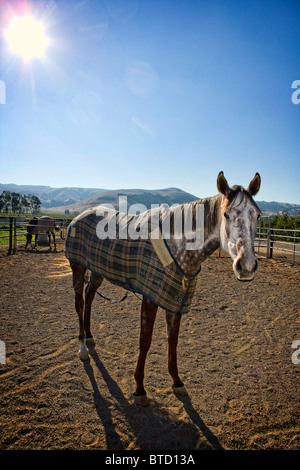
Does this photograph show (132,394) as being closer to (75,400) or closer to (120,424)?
(120,424)

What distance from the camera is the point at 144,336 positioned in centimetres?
233

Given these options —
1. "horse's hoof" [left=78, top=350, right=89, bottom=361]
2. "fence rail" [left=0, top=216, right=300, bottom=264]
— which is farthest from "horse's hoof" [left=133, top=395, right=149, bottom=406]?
"fence rail" [left=0, top=216, right=300, bottom=264]

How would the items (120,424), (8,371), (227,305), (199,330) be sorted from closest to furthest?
(120,424) < (8,371) < (199,330) < (227,305)

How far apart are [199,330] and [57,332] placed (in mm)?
2286

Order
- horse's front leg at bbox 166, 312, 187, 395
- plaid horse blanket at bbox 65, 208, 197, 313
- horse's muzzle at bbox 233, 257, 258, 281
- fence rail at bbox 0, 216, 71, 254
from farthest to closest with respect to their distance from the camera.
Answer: fence rail at bbox 0, 216, 71, 254
horse's front leg at bbox 166, 312, 187, 395
plaid horse blanket at bbox 65, 208, 197, 313
horse's muzzle at bbox 233, 257, 258, 281

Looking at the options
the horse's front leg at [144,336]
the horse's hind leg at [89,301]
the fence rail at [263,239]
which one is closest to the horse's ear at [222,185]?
the horse's front leg at [144,336]

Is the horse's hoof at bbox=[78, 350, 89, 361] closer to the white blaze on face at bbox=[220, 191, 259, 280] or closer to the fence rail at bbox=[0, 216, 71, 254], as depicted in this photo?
the white blaze on face at bbox=[220, 191, 259, 280]

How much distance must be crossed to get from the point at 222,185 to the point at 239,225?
0.36 metres

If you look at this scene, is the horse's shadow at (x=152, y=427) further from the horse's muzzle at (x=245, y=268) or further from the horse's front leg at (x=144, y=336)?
the horse's muzzle at (x=245, y=268)

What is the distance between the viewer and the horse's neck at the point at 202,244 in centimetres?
207

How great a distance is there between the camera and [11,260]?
890cm

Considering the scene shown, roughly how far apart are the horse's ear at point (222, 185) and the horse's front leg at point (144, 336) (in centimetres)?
120

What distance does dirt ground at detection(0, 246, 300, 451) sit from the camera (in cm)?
200
